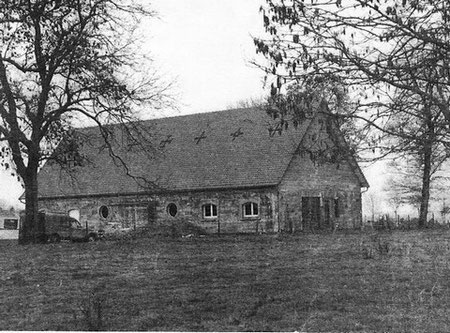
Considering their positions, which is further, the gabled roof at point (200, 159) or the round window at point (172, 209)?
the round window at point (172, 209)

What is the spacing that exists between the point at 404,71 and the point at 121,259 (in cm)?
1109

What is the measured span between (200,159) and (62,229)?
28.4 ft

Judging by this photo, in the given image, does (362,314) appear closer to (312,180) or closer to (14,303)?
(14,303)

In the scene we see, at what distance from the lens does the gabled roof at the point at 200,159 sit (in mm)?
32625

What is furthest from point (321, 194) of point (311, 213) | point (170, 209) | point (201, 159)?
point (170, 209)

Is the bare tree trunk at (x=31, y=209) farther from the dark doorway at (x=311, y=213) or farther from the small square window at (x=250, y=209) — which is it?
the dark doorway at (x=311, y=213)

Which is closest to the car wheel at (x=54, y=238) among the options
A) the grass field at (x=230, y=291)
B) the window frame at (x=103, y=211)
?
the window frame at (x=103, y=211)

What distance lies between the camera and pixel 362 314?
8.98 meters

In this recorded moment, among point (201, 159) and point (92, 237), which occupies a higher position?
point (201, 159)

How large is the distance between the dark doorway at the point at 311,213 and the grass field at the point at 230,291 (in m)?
15.2

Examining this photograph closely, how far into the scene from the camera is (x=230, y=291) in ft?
36.3

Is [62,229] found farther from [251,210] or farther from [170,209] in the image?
[251,210]

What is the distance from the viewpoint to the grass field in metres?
8.73

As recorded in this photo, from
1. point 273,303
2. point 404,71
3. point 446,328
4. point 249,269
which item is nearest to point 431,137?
point 404,71
